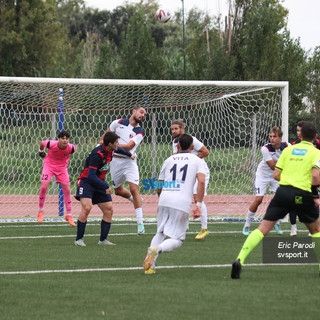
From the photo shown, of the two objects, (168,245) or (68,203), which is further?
(68,203)

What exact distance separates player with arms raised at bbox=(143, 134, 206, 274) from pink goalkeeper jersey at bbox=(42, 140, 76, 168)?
269 inches

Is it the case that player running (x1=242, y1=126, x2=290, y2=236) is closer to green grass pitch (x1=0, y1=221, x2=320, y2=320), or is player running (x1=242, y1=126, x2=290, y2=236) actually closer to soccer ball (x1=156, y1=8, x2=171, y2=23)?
green grass pitch (x1=0, y1=221, x2=320, y2=320)

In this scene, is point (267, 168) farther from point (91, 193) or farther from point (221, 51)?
point (221, 51)

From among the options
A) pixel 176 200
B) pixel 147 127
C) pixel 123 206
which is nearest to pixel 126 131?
pixel 176 200

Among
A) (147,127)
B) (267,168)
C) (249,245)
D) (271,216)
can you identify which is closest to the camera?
(249,245)

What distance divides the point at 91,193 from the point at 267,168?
3.66 m

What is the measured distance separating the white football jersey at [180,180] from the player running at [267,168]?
436 cm

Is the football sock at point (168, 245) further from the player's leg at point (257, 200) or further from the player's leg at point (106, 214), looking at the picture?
the player's leg at point (257, 200)

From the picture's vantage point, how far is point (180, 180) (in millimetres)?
Result: 8453

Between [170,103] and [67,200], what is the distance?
4522mm

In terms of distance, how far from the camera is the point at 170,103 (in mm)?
18328

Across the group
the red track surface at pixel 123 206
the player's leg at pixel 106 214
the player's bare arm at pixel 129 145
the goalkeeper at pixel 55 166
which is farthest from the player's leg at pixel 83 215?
the red track surface at pixel 123 206

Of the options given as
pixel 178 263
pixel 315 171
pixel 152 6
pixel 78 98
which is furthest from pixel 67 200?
pixel 152 6

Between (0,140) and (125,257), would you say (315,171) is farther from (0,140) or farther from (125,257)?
(0,140)
